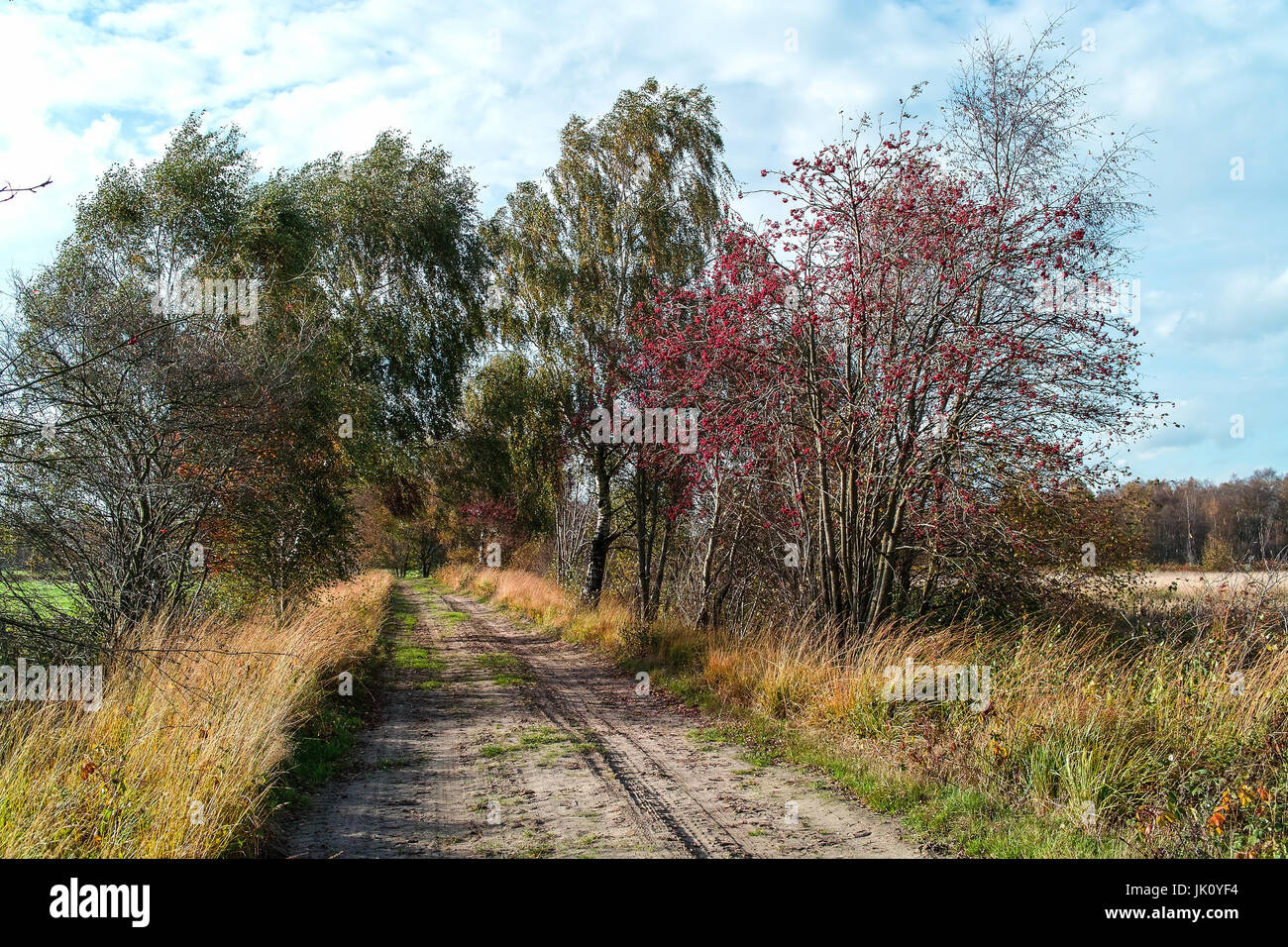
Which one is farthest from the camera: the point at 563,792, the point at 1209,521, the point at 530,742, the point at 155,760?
the point at 1209,521

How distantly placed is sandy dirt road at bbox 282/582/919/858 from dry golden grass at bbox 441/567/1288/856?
0.99 m

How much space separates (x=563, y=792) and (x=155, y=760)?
2.78m

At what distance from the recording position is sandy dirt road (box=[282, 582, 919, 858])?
4836 mm

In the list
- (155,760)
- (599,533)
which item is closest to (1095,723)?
(155,760)

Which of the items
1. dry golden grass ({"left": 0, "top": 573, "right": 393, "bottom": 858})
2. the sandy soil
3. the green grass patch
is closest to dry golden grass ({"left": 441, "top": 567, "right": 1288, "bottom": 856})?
the sandy soil

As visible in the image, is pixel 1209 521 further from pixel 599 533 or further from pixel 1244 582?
pixel 599 533

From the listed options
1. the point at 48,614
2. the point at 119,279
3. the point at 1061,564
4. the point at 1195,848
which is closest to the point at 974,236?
the point at 1061,564

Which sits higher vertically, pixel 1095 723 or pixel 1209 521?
pixel 1209 521

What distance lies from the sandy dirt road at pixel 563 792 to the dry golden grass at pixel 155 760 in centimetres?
57

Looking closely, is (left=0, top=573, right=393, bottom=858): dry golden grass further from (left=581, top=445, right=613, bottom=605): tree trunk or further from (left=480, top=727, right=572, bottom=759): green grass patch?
(left=581, top=445, right=613, bottom=605): tree trunk

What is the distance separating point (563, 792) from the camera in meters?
5.93

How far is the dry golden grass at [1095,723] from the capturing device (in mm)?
4691

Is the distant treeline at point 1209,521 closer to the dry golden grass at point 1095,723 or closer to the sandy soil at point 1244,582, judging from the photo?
the sandy soil at point 1244,582
